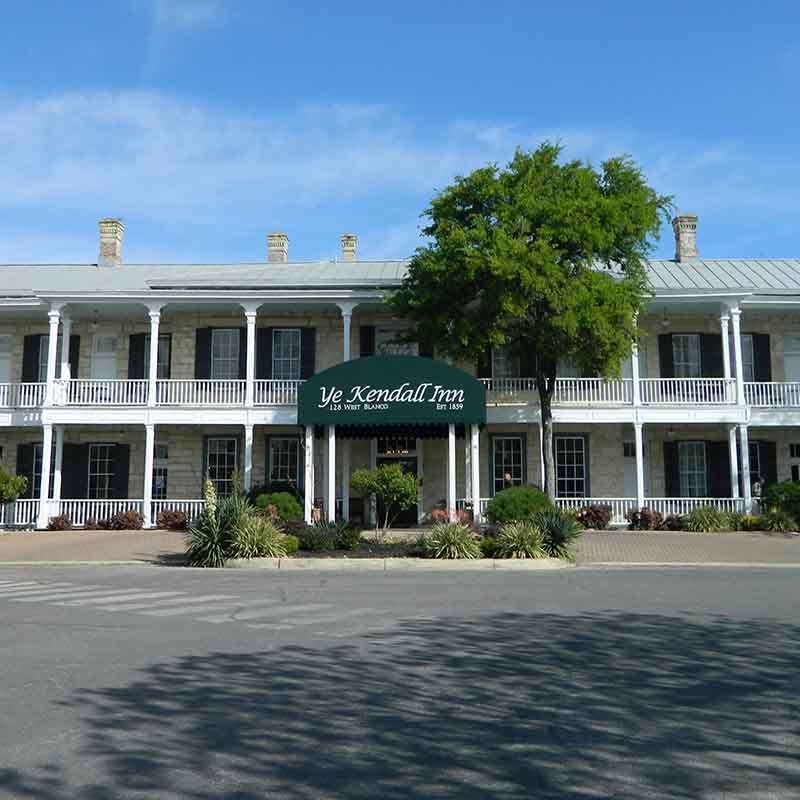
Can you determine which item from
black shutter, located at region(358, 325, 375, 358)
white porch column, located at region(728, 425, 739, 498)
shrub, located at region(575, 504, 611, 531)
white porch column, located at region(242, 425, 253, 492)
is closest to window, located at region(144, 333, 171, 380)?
white porch column, located at region(242, 425, 253, 492)

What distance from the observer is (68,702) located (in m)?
6.50

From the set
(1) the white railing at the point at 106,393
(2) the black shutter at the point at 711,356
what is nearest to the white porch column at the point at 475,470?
(2) the black shutter at the point at 711,356

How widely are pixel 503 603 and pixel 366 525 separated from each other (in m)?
14.6

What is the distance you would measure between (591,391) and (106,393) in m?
14.7

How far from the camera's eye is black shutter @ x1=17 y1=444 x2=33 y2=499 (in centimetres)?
2850

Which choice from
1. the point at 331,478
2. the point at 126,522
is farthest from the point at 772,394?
the point at 126,522

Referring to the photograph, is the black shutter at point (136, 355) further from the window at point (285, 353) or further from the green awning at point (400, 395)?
the green awning at point (400, 395)

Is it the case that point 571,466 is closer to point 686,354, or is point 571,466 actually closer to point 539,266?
point 686,354

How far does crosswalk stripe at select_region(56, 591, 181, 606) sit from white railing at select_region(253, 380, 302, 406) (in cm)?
1397

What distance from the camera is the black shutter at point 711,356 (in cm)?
2795

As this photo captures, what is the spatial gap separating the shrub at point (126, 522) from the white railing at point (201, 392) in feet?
11.3

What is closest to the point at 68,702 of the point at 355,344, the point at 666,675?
the point at 666,675

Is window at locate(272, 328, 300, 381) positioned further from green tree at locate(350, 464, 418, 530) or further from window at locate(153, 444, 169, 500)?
green tree at locate(350, 464, 418, 530)

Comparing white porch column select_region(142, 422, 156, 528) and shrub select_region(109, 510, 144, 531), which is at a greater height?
white porch column select_region(142, 422, 156, 528)
